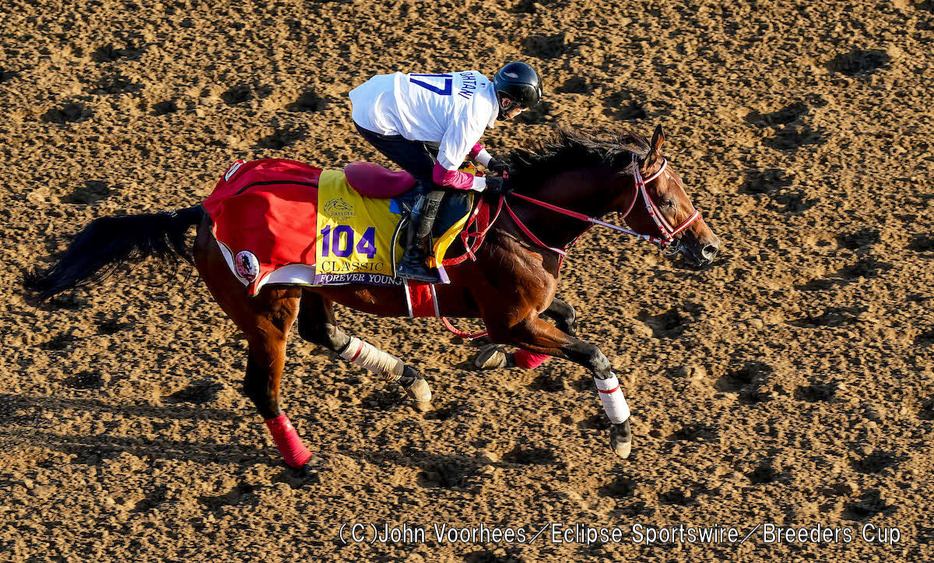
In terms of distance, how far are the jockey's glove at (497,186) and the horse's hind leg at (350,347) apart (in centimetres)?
125

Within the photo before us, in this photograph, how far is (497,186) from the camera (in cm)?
708

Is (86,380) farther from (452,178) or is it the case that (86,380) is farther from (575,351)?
(575,351)

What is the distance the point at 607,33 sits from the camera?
11000mm

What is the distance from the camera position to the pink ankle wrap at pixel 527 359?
25.5 feet

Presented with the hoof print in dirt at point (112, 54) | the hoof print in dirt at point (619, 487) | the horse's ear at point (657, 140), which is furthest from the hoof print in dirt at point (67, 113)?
the hoof print in dirt at point (619, 487)

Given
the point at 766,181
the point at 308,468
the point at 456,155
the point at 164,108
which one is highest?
the point at 456,155

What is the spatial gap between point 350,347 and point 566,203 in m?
1.62

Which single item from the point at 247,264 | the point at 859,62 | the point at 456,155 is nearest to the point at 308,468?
the point at 247,264

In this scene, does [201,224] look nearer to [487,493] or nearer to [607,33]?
[487,493]

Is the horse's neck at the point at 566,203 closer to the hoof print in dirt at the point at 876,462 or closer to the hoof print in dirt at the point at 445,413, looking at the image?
the hoof print in dirt at the point at 445,413

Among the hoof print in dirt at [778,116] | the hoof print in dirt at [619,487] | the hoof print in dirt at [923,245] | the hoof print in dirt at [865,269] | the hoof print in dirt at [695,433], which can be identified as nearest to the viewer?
the hoof print in dirt at [619,487]

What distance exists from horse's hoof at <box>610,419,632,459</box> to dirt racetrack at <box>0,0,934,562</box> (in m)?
0.12

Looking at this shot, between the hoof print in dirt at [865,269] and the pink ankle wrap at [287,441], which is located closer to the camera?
the pink ankle wrap at [287,441]

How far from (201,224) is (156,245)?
293 millimetres
